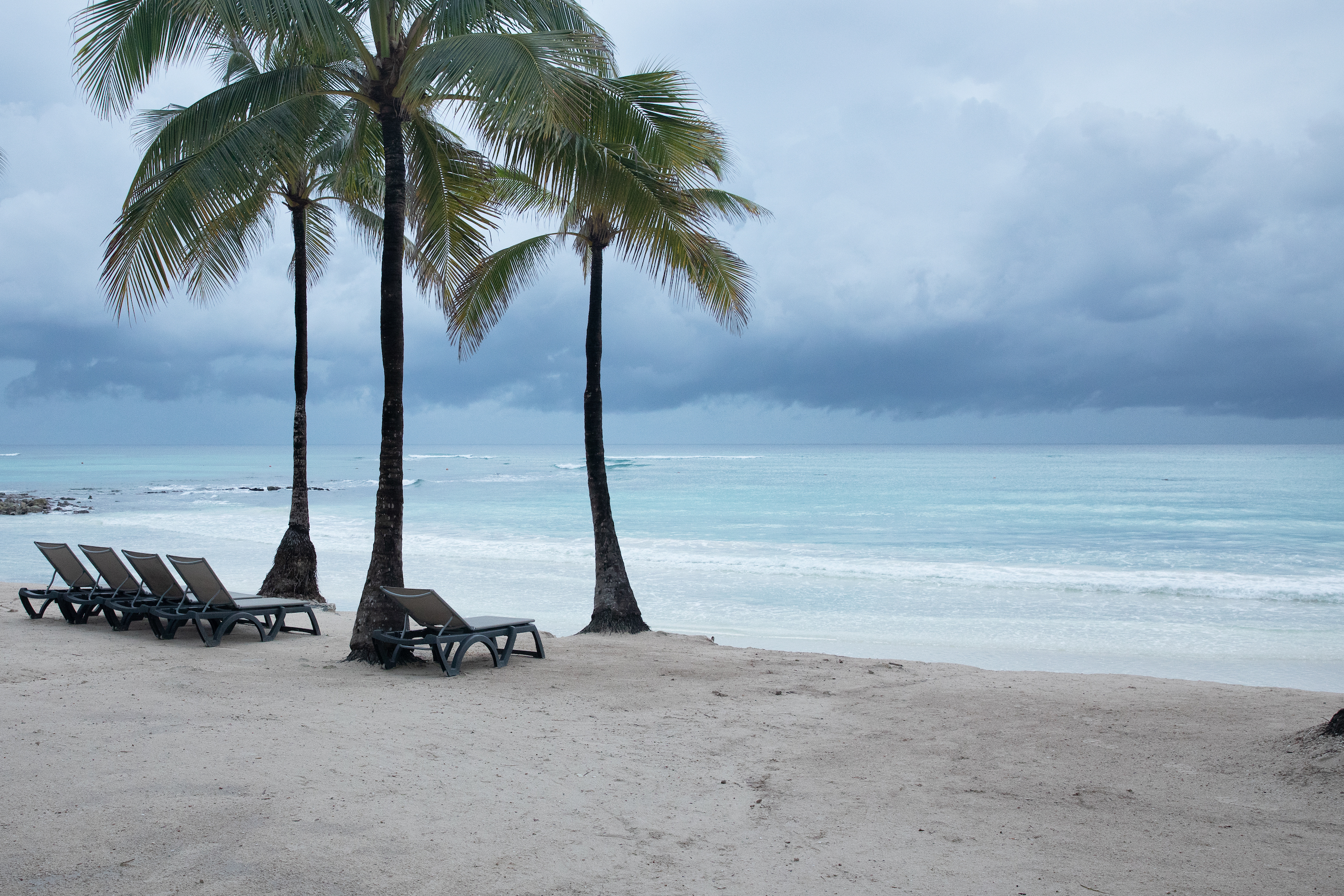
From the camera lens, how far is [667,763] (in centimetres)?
460

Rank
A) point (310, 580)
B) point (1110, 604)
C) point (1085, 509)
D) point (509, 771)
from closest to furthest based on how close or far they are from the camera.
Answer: point (509, 771) → point (310, 580) → point (1110, 604) → point (1085, 509)

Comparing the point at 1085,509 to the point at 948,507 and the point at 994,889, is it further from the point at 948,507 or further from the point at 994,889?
the point at 994,889

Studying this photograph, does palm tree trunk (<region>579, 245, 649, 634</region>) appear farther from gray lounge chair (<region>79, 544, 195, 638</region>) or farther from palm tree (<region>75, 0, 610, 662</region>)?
gray lounge chair (<region>79, 544, 195, 638</region>)

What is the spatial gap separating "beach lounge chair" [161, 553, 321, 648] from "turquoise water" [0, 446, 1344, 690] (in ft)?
14.2

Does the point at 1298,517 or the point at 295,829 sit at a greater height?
the point at 1298,517

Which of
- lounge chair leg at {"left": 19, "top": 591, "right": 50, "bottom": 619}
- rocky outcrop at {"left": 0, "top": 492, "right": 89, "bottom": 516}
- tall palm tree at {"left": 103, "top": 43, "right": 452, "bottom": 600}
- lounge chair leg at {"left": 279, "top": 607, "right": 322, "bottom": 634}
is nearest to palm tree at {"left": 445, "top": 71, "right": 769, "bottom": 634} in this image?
tall palm tree at {"left": 103, "top": 43, "right": 452, "bottom": 600}

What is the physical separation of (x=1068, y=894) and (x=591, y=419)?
25.5ft

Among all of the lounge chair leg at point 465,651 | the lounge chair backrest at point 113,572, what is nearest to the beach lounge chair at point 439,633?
the lounge chair leg at point 465,651

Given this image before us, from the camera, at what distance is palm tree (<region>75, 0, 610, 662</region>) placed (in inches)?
231

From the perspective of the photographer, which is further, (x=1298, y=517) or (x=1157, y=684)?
(x=1298, y=517)

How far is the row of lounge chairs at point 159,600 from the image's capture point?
8.11m

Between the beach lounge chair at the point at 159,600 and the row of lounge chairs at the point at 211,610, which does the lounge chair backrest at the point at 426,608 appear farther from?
the beach lounge chair at the point at 159,600

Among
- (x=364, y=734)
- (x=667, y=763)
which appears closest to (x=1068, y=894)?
(x=667, y=763)

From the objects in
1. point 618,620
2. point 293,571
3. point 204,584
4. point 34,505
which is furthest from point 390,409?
point 34,505
